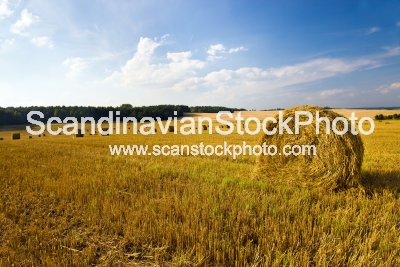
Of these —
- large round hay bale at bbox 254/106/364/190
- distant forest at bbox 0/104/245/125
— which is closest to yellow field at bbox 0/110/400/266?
large round hay bale at bbox 254/106/364/190

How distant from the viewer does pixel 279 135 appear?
6250 millimetres

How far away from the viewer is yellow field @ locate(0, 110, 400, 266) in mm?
2670

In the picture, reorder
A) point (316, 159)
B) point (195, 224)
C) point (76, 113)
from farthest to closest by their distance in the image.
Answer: point (76, 113) → point (316, 159) → point (195, 224)

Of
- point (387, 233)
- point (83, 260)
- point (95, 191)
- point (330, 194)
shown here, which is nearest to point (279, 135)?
point (330, 194)

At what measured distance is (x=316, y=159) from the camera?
18.3ft

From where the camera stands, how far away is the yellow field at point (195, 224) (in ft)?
8.76

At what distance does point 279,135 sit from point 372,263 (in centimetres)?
399

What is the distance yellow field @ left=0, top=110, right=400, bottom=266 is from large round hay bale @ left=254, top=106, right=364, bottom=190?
0.36 m

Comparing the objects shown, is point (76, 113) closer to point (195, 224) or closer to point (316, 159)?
point (316, 159)

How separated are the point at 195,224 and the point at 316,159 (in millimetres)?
3645

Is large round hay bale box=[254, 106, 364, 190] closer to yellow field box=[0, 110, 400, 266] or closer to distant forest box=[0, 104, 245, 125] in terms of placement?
yellow field box=[0, 110, 400, 266]

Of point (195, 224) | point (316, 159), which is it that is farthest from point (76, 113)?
point (195, 224)

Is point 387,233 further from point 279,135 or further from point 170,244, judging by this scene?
point 279,135

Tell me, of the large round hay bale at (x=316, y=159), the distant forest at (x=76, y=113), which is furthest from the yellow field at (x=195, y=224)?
the distant forest at (x=76, y=113)
